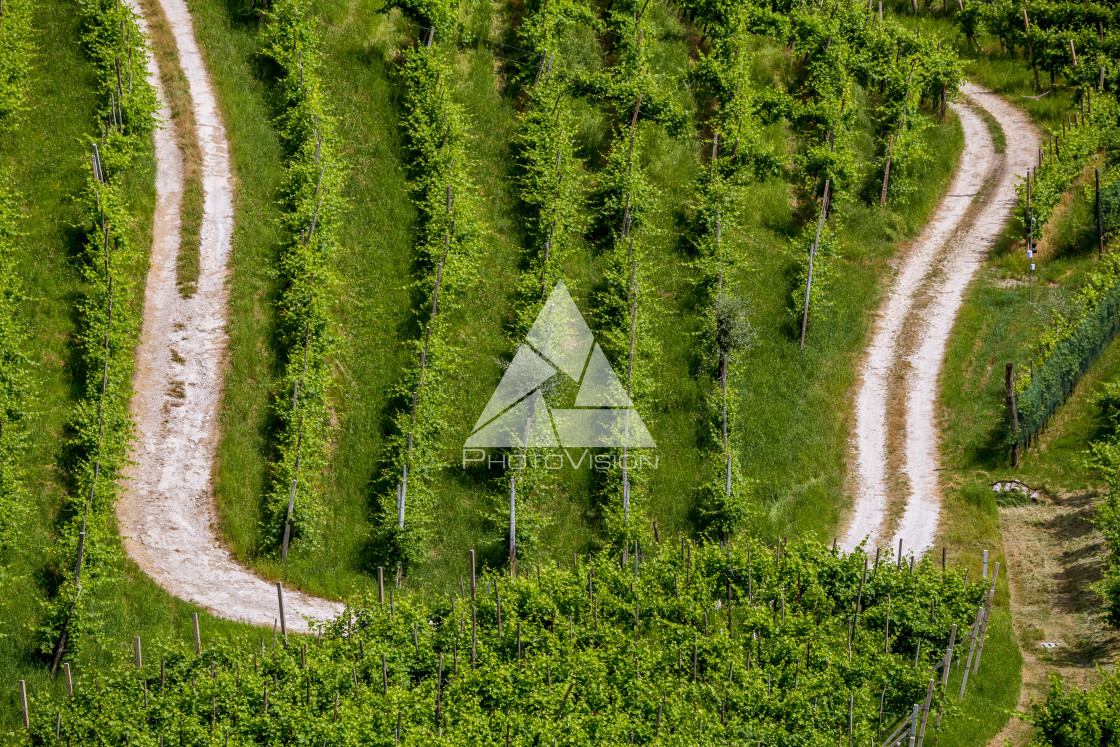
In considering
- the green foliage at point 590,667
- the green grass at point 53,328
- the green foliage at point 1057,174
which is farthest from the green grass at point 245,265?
the green foliage at point 1057,174

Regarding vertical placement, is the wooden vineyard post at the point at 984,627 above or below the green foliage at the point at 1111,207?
below

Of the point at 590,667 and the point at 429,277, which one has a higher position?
the point at 429,277

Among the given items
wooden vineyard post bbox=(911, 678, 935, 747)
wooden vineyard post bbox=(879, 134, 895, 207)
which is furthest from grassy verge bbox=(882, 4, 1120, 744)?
wooden vineyard post bbox=(879, 134, 895, 207)

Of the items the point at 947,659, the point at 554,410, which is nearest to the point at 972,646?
the point at 947,659

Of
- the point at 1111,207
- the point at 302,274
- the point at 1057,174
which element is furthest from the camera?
the point at 1057,174

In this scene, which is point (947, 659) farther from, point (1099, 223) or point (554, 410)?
point (1099, 223)

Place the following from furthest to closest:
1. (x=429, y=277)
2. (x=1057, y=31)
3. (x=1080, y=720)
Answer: (x=1057, y=31) < (x=429, y=277) < (x=1080, y=720)

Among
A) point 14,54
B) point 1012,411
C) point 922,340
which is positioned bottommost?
point 1012,411

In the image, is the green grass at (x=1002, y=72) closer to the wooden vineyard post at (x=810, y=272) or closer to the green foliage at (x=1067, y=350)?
the green foliage at (x=1067, y=350)
